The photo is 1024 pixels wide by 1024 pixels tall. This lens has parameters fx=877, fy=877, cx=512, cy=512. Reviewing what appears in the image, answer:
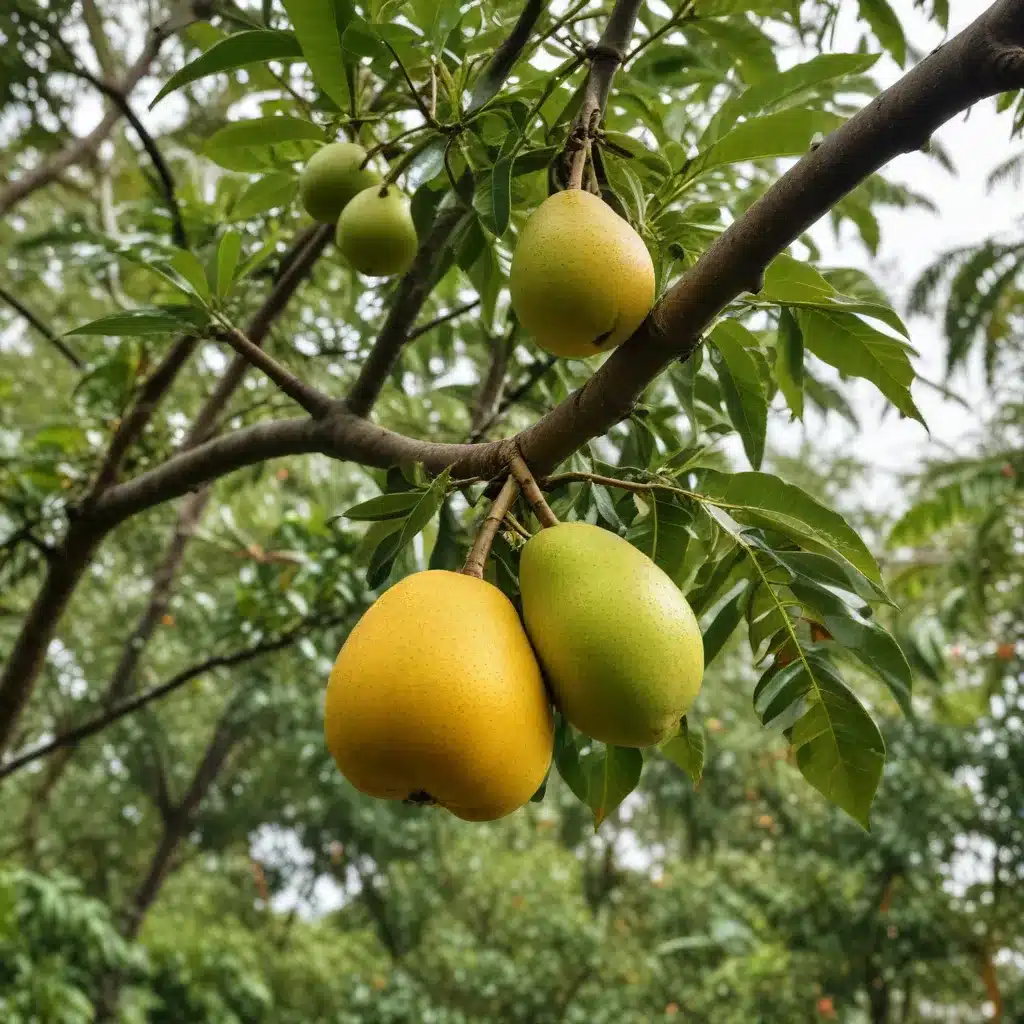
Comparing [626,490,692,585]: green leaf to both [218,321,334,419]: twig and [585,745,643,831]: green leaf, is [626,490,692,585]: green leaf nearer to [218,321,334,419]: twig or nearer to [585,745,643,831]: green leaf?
[585,745,643,831]: green leaf

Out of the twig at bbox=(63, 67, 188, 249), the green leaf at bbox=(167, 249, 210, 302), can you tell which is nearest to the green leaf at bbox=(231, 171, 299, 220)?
the twig at bbox=(63, 67, 188, 249)

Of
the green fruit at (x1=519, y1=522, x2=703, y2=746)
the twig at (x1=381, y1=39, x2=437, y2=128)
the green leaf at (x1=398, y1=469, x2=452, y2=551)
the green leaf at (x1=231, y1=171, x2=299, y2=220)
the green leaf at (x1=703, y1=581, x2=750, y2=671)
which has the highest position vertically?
the green leaf at (x1=231, y1=171, x2=299, y2=220)

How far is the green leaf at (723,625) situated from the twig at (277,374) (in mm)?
615

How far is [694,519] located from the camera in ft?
3.32

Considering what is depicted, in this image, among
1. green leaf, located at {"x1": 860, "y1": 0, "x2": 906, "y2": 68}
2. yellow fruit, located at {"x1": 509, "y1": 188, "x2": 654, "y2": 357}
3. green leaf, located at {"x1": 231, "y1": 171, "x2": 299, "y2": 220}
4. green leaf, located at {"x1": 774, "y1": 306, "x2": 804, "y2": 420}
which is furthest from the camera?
green leaf, located at {"x1": 231, "y1": 171, "x2": 299, "y2": 220}

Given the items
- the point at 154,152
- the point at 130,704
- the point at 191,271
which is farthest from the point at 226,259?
the point at 130,704

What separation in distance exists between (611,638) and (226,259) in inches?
28.4

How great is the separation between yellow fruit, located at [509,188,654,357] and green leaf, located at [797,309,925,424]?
0.82 ft

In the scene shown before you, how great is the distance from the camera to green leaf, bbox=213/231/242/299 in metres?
1.11

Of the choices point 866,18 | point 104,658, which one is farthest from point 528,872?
point 866,18

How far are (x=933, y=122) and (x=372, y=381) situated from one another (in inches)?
31.7

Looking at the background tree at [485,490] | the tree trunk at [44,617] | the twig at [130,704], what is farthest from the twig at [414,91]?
the twig at [130,704]

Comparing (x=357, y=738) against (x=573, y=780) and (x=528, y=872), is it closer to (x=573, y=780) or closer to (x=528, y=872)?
(x=573, y=780)

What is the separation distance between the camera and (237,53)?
961mm
